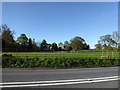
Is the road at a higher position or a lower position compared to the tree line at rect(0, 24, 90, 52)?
lower

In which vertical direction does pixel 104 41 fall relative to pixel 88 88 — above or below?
above

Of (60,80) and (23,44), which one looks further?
(23,44)

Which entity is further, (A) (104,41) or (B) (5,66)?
(A) (104,41)

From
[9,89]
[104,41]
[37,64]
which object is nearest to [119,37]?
[104,41]

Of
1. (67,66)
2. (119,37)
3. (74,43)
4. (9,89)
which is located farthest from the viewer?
(74,43)

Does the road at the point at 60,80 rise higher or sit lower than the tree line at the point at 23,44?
lower

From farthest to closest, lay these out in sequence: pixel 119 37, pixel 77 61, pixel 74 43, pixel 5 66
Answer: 1. pixel 74 43
2. pixel 119 37
3. pixel 77 61
4. pixel 5 66

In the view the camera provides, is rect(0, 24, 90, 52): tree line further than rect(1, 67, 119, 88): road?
Yes

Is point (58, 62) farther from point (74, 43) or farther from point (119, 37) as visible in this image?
point (74, 43)

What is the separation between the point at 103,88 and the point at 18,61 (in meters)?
9.14

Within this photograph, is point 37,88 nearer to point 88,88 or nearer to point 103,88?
point 88,88

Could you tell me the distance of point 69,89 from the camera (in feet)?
14.9

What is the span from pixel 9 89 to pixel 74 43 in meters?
65.9

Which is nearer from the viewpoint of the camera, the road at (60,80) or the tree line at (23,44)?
the road at (60,80)
